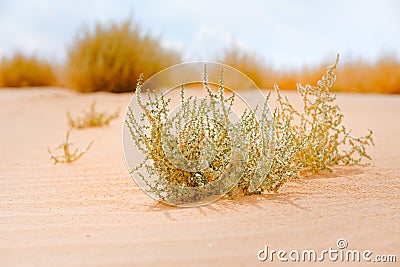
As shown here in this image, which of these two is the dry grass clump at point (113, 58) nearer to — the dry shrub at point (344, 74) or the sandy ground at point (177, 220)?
the dry shrub at point (344, 74)

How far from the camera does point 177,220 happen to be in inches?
91.5

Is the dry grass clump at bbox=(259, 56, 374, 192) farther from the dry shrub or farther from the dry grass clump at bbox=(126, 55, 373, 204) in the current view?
the dry shrub

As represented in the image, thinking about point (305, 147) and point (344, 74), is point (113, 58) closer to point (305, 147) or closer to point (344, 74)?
point (344, 74)

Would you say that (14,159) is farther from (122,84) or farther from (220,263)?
(122,84)

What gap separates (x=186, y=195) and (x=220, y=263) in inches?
32.0

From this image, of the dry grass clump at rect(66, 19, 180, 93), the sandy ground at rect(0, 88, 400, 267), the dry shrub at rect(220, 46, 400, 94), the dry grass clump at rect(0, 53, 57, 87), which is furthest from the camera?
the dry grass clump at rect(0, 53, 57, 87)

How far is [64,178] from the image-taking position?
3.59 meters

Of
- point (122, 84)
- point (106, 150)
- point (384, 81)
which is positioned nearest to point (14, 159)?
point (106, 150)

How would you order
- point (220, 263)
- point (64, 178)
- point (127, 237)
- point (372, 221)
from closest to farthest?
1. point (220, 263)
2. point (127, 237)
3. point (372, 221)
4. point (64, 178)

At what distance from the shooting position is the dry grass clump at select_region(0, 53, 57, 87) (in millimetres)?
11297

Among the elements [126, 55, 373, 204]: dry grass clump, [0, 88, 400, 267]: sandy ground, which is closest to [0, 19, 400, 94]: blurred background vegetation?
[0, 88, 400, 267]: sandy ground

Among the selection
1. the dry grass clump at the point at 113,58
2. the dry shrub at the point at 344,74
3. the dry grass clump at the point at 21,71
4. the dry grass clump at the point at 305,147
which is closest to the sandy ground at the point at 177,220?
the dry grass clump at the point at 305,147

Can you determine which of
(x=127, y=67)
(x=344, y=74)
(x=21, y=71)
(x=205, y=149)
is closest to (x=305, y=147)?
(x=205, y=149)

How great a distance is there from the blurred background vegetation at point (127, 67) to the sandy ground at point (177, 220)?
5.67 m
